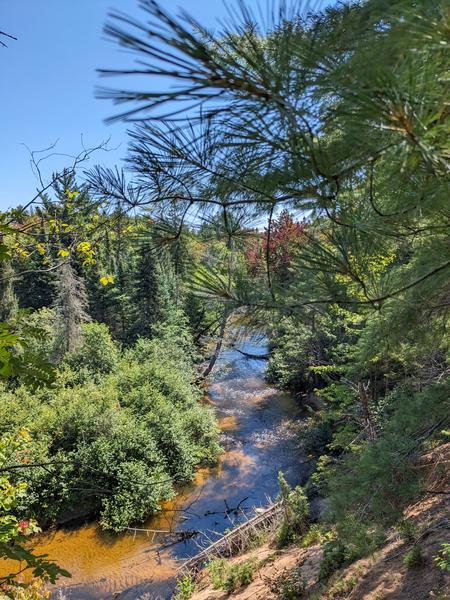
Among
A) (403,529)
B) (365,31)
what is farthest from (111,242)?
(403,529)

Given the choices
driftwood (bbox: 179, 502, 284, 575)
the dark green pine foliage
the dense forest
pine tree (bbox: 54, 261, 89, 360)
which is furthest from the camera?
the dark green pine foliage

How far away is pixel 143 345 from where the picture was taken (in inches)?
527

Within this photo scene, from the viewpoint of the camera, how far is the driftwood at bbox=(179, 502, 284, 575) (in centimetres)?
648

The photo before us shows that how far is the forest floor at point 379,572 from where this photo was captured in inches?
153

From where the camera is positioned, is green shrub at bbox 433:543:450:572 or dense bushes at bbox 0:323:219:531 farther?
dense bushes at bbox 0:323:219:531

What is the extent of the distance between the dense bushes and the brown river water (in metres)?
0.40

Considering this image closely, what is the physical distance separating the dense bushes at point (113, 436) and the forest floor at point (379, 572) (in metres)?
2.23

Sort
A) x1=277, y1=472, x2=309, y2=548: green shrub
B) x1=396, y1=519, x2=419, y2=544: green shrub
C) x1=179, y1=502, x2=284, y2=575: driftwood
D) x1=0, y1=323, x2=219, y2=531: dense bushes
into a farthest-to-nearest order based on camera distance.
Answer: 1. x1=0, y1=323, x2=219, y2=531: dense bushes
2. x1=179, y1=502, x2=284, y2=575: driftwood
3. x1=277, y1=472, x2=309, y2=548: green shrub
4. x1=396, y1=519, x2=419, y2=544: green shrub

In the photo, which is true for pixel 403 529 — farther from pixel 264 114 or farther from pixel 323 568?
pixel 264 114

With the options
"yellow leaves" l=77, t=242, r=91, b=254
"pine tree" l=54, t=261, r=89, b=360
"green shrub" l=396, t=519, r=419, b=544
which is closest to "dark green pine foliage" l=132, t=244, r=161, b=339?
"pine tree" l=54, t=261, r=89, b=360

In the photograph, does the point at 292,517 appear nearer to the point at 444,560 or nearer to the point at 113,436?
the point at 444,560

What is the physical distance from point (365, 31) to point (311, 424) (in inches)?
398

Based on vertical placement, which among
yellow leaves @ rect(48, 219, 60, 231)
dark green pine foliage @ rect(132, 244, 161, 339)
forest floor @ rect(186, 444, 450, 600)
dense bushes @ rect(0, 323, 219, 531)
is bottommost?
Answer: forest floor @ rect(186, 444, 450, 600)

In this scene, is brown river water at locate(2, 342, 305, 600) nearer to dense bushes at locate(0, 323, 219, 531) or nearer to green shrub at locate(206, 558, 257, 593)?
dense bushes at locate(0, 323, 219, 531)
